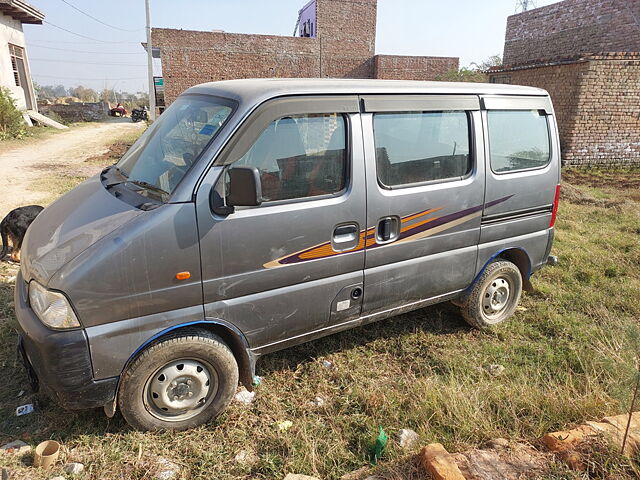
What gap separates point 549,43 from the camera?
681 inches

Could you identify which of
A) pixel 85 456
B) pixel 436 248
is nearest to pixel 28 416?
pixel 85 456

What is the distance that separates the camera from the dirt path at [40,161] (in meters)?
8.82

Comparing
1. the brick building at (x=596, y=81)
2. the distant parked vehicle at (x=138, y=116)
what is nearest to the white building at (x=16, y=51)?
the distant parked vehicle at (x=138, y=116)

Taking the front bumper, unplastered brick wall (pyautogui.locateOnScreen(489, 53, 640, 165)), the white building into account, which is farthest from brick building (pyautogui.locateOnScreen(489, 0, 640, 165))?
the white building

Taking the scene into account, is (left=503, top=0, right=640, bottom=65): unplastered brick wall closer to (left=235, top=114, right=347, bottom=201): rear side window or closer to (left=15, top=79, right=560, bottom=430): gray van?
(left=15, top=79, right=560, bottom=430): gray van

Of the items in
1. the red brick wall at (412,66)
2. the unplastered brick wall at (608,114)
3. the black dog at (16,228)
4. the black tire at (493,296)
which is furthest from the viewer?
the red brick wall at (412,66)

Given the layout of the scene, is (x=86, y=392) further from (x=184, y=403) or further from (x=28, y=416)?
(x=28, y=416)

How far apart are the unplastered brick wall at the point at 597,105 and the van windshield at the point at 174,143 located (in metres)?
12.7

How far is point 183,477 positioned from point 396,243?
6.93 feet

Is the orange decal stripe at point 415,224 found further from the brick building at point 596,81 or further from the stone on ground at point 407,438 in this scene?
the brick building at point 596,81

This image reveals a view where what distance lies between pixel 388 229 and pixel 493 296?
64.4 inches

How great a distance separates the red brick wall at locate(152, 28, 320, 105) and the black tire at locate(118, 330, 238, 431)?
21.8 m

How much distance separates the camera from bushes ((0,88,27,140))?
16.7 metres

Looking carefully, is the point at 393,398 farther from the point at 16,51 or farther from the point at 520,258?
the point at 16,51
